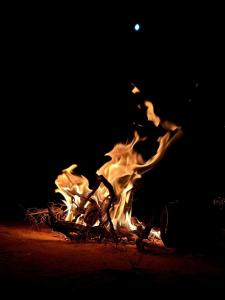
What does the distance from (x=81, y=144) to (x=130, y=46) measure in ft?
16.5

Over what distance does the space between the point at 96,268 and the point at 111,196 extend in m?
2.32

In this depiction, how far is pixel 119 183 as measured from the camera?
7.29 m

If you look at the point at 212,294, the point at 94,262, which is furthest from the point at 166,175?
the point at 212,294

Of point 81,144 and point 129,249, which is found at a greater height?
point 81,144

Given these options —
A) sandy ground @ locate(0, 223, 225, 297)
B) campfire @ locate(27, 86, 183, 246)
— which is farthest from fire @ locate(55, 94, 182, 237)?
sandy ground @ locate(0, 223, 225, 297)

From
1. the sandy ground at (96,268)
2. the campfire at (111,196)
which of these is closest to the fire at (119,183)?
the campfire at (111,196)

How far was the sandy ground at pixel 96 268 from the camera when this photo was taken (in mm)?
3754

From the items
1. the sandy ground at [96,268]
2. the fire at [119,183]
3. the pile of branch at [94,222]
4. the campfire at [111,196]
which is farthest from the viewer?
the fire at [119,183]

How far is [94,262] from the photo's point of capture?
4.98 meters

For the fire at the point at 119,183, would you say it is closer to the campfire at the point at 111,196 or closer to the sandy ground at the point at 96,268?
the campfire at the point at 111,196

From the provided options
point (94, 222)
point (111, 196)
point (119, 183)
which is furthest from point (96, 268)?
point (119, 183)

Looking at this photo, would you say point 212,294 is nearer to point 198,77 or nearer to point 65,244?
point 65,244

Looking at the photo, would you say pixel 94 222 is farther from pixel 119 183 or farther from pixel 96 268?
pixel 96 268

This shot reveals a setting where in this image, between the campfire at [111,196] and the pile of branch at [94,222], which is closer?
the pile of branch at [94,222]
